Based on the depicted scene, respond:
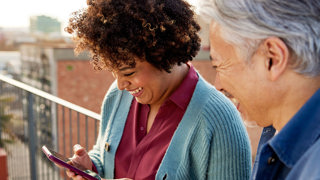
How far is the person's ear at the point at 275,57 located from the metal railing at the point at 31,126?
1994mm

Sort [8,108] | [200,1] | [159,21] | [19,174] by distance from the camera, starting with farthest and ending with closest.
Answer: [8,108], [19,174], [159,21], [200,1]

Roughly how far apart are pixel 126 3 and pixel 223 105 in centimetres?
61

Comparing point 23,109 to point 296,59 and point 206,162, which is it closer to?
point 206,162

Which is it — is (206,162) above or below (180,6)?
below

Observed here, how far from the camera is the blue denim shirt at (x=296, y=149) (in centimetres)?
99

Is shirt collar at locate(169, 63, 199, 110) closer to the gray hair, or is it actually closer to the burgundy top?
the burgundy top

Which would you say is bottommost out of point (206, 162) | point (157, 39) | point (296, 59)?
point (206, 162)

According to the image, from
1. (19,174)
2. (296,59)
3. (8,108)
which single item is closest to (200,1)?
(296,59)

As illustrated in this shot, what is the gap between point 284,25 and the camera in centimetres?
105

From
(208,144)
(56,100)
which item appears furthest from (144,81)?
(56,100)

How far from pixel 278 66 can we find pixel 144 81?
866 millimetres

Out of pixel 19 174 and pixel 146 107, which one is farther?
pixel 19 174

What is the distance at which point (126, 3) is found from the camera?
173 centimetres

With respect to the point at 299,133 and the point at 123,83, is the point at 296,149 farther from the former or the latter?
the point at 123,83
